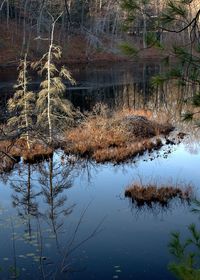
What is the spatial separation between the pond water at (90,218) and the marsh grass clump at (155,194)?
10.6 inches

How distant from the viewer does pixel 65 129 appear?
23078mm

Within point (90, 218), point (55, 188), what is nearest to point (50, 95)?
point (55, 188)

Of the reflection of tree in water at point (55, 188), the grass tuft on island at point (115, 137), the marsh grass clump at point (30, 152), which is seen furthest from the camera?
the grass tuft on island at point (115, 137)

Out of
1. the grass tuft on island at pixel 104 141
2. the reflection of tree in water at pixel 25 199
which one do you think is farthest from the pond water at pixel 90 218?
the grass tuft on island at pixel 104 141

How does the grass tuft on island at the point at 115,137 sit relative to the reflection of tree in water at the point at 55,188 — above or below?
above

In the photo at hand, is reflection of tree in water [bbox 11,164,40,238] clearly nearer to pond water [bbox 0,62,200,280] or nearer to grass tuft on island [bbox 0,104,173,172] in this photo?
pond water [bbox 0,62,200,280]

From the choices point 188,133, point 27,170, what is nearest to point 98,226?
point 27,170

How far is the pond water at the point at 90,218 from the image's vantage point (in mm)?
10516

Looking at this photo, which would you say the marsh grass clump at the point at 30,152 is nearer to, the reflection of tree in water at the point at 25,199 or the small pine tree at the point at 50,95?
the small pine tree at the point at 50,95

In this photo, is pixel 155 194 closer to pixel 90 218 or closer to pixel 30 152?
pixel 90 218

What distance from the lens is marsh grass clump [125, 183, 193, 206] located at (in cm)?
1467

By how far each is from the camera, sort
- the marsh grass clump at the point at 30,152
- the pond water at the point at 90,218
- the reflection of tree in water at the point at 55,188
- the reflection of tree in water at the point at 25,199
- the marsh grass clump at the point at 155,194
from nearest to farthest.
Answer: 1. the pond water at the point at 90,218
2. the reflection of tree in water at the point at 55,188
3. the reflection of tree in water at the point at 25,199
4. the marsh grass clump at the point at 155,194
5. the marsh grass clump at the point at 30,152

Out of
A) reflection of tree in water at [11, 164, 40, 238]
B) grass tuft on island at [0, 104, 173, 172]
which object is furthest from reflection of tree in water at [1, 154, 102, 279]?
grass tuft on island at [0, 104, 173, 172]

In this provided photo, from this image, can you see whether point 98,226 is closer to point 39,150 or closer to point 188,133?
point 39,150
